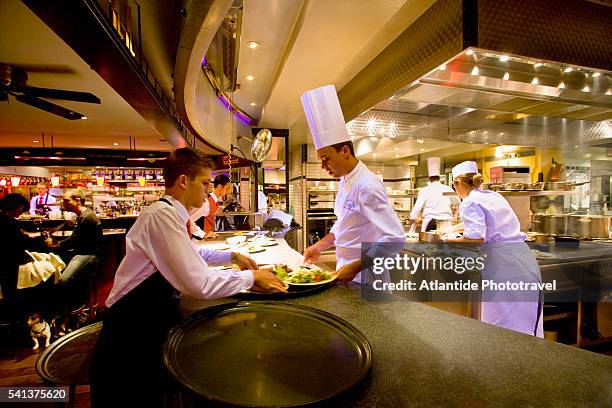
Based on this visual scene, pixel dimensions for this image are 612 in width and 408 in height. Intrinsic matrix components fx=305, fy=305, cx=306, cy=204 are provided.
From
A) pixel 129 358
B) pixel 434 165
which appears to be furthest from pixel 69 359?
pixel 434 165

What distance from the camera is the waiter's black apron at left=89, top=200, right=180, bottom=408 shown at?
1022 millimetres

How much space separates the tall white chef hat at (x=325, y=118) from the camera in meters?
2.09

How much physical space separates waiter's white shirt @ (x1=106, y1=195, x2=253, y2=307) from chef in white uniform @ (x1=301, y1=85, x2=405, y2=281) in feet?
2.94

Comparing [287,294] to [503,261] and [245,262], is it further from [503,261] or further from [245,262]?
[503,261]

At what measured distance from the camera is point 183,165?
1.38 m

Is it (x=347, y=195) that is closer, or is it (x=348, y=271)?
(x=348, y=271)

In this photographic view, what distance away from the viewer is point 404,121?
402 cm

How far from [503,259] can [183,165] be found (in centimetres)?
272

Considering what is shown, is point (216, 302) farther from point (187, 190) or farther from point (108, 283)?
point (108, 283)

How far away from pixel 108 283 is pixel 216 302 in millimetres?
5346

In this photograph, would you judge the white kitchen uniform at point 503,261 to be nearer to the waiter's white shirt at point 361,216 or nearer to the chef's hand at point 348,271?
the waiter's white shirt at point 361,216

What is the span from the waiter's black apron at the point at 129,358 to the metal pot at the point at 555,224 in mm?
5650

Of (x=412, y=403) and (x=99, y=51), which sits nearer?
(x=412, y=403)

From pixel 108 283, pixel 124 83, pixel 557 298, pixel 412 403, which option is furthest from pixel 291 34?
pixel 108 283
